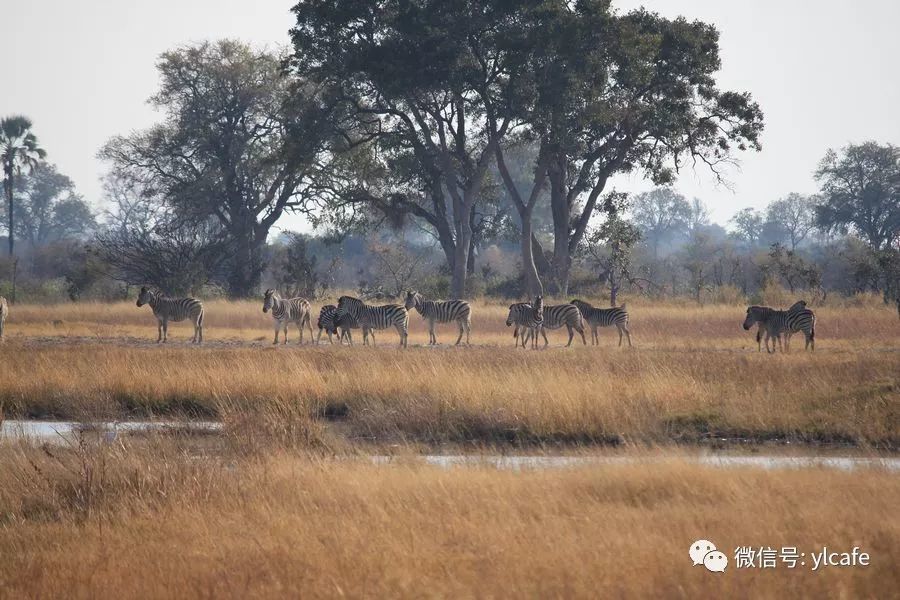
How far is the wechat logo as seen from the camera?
801 cm

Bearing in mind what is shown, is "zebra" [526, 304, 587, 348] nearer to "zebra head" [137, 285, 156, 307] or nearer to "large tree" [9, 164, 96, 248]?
"zebra head" [137, 285, 156, 307]

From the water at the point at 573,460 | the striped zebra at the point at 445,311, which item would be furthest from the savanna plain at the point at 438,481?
the striped zebra at the point at 445,311

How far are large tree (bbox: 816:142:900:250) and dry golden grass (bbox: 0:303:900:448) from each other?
2055 inches

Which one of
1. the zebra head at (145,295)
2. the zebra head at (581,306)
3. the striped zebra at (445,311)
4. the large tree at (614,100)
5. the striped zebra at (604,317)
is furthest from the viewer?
the large tree at (614,100)

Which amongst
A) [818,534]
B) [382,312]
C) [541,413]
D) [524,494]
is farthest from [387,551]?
[382,312]

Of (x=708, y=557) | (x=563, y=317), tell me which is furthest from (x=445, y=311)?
(x=708, y=557)

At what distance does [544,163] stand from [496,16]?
251 inches

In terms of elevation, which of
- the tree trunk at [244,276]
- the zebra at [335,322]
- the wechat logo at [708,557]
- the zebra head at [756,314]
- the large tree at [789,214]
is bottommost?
the wechat logo at [708,557]

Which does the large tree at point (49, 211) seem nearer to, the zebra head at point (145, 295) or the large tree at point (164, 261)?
A: the large tree at point (164, 261)

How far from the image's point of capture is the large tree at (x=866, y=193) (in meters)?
71.6

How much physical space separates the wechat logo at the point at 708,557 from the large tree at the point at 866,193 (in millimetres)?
67291

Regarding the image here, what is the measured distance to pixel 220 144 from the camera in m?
57.5

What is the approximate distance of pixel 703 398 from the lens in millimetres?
16359

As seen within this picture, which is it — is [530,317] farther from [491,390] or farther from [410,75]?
[410,75]
